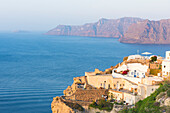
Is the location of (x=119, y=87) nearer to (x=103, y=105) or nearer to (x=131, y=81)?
(x=131, y=81)

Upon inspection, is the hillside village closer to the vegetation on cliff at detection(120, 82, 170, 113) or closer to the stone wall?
the stone wall

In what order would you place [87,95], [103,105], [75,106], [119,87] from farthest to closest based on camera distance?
[119,87] < [87,95] < [103,105] < [75,106]

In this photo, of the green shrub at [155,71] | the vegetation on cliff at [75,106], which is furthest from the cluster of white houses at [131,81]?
the vegetation on cliff at [75,106]

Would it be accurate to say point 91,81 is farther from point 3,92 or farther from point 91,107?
point 3,92

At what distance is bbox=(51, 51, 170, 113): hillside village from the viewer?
25594 mm

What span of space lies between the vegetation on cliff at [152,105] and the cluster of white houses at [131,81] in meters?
1.15

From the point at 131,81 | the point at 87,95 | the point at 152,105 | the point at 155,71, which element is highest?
the point at 155,71

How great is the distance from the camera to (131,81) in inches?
1133

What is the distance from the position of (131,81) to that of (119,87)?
1476 mm

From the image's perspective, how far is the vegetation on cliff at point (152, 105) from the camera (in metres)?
20.6

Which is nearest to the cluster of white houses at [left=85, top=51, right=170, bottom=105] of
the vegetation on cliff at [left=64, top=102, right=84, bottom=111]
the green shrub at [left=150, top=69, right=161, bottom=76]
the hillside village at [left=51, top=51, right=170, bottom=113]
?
the hillside village at [left=51, top=51, right=170, bottom=113]

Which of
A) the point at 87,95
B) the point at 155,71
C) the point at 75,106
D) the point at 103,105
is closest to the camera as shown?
the point at 75,106

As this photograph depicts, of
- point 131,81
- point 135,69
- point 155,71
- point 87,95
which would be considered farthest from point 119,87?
point 155,71

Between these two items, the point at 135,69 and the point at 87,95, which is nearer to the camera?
the point at 87,95
